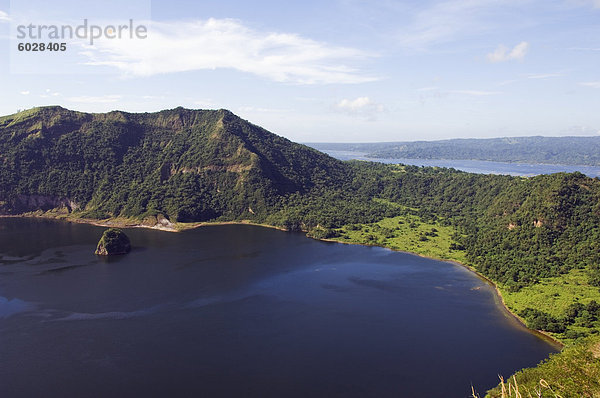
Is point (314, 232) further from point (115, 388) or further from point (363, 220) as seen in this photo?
point (115, 388)

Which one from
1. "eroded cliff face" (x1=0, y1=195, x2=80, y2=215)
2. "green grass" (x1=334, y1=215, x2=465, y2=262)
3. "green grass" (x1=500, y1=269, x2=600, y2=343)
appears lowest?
"green grass" (x1=500, y1=269, x2=600, y2=343)

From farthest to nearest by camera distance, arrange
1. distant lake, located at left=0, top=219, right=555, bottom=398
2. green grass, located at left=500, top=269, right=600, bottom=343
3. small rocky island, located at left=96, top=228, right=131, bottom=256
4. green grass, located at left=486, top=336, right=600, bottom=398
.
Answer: small rocky island, located at left=96, top=228, right=131, bottom=256, green grass, located at left=500, top=269, right=600, bottom=343, distant lake, located at left=0, top=219, right=555, bottom=398, green grass, located at left=486, top=336, right=600, bottom=398

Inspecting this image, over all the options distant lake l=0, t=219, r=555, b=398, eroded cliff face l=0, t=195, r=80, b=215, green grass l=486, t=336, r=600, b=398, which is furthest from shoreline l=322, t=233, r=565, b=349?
eroded cliff face l=0, t=195, r=80, b=215

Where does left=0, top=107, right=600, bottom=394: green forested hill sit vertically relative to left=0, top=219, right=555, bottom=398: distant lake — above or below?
above

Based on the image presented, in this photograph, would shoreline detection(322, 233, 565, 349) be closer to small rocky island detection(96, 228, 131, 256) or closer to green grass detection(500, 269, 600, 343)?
green grass detection(500, 269, 600, 343)

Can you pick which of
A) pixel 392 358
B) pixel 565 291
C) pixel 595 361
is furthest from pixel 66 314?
pixel 565 291

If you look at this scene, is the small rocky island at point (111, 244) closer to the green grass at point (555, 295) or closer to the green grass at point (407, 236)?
the green grass at point (407, 236)
